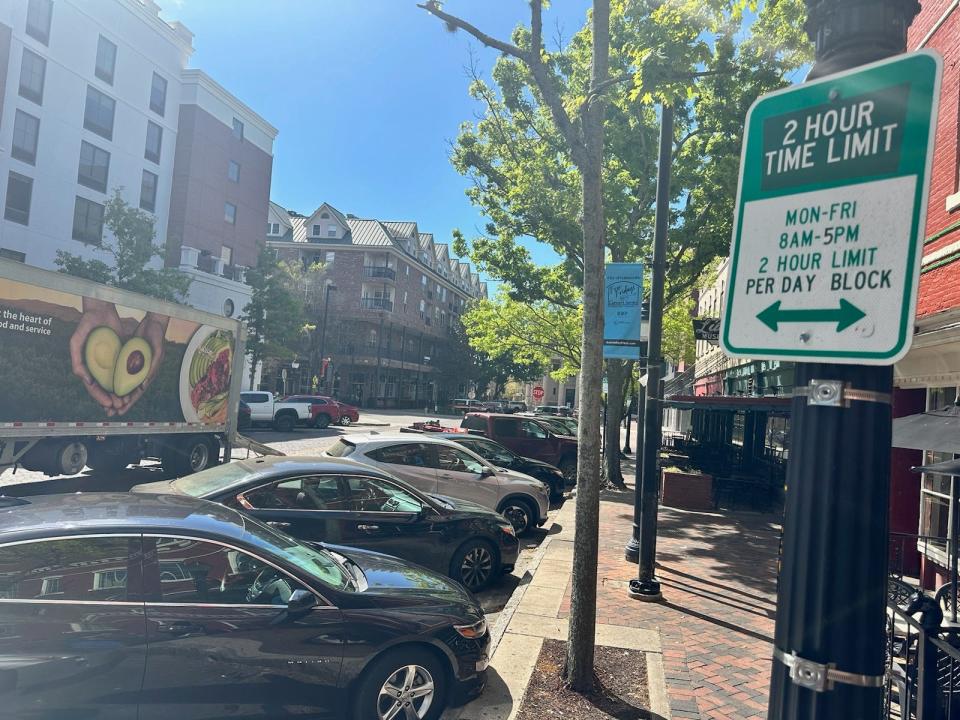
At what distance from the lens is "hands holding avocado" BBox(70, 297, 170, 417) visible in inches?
469

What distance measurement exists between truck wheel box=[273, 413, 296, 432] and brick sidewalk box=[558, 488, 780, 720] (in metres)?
21.1

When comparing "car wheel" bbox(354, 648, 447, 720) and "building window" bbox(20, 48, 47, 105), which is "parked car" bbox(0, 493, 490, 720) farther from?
"building window" bbox(20, 48, 47, 105)

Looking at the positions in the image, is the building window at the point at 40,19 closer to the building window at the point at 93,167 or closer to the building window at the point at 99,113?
the building window at the point at 99,113

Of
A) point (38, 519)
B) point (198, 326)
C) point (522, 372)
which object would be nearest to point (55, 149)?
point (198, 326)

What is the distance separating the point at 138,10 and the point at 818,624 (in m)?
40.7

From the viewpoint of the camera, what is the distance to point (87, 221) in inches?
1259

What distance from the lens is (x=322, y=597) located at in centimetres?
413

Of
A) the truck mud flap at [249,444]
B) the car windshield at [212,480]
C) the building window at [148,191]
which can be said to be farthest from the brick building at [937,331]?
the building window at [148,191]

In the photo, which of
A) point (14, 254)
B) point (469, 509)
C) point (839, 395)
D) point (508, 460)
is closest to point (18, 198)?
point (14, 254)

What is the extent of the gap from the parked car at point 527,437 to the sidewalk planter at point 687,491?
3234mm

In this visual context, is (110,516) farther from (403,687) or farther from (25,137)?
(25,137)

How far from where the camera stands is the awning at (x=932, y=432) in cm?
482

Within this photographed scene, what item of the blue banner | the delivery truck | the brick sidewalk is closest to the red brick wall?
the blue banner

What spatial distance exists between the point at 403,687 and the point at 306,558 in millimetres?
1026
